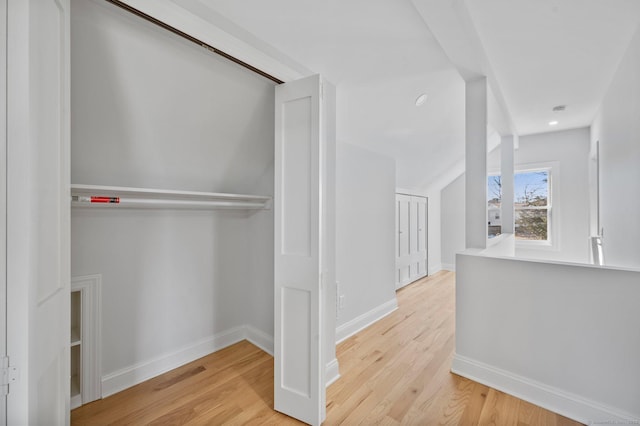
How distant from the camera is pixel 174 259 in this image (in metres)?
2.31

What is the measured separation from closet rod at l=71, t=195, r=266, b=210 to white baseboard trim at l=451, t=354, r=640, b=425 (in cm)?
206

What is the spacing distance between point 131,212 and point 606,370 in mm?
3132

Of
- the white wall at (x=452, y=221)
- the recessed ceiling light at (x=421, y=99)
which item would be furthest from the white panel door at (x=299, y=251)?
the white wall at (x=452, y=221)

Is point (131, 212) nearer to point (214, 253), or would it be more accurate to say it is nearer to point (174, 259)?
point (174, 259)

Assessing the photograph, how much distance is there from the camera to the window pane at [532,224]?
4884mm

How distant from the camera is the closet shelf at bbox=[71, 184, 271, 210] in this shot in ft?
5.53

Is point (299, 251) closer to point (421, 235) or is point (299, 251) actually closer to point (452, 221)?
point (421, 235)

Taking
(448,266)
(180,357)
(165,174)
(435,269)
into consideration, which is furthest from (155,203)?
(448,266)

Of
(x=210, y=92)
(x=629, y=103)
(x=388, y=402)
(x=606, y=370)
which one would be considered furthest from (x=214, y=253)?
(x=629, y=103)

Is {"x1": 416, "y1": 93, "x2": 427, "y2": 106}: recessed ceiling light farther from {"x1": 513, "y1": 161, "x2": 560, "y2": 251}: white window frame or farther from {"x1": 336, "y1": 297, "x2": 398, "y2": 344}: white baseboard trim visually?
{"x1": 513, "y1": 161, "x2": 560, "y2": 251}: white window frame

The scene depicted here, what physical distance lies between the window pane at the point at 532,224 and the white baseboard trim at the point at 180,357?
4760 millimetres

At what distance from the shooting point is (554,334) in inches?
71.8

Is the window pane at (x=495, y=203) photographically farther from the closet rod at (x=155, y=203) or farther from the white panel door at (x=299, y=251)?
the white panel door at (x=299, y=251)
